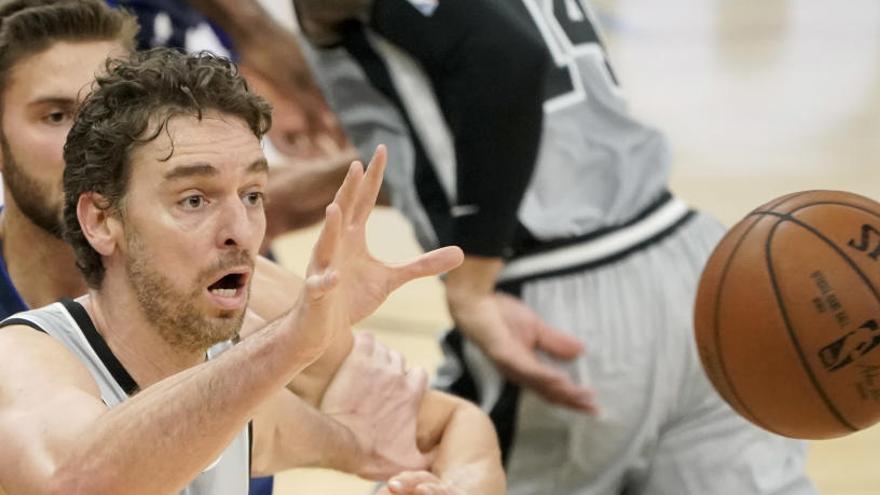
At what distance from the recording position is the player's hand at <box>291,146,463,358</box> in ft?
6.15

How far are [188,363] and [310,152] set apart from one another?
1922 millimetres

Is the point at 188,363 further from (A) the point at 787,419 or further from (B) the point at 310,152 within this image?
(B) the point at 310,152

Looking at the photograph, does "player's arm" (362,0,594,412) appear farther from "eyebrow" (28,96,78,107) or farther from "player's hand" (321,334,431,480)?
"eyebrow" (28,96,78,107)

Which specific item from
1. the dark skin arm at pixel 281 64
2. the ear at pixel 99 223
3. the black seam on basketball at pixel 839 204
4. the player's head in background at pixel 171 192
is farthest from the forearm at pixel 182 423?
the dark skin arm at pixel 281 64

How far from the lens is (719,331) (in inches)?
109

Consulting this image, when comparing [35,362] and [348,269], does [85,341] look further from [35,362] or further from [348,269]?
[348,269]

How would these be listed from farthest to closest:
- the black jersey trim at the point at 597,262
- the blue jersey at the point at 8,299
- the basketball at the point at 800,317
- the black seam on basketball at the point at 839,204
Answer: the black jersey trim at the point at 597,262 → the blue jersey at the point at 8,299 → the black seam on basketball at the point at 839,204 → the basketball at the point at 800,317

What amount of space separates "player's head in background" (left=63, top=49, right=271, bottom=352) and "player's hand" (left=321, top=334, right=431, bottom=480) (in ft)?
1.86

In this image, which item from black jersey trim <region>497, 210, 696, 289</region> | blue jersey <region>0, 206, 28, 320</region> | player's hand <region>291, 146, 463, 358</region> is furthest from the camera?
black jersey trim <region>497, 210, 696, 289</region>

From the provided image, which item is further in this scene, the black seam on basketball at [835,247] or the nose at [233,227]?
the black seam on basketball at [835,247]

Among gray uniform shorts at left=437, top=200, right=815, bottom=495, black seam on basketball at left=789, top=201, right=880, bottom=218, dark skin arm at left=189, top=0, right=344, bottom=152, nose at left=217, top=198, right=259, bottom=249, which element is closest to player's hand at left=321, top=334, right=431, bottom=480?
gray uniform shorts at left=437, top=200, right=815, bottom=495

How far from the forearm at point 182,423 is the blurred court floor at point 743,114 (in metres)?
2.81

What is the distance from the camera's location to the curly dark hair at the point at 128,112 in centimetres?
225

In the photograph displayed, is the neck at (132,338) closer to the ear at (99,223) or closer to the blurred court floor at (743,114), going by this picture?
the ear at (99,223)
